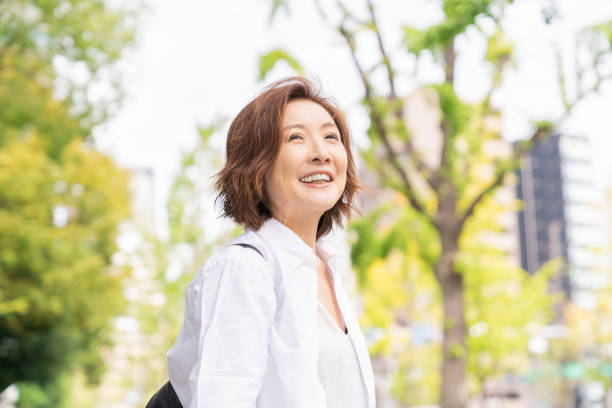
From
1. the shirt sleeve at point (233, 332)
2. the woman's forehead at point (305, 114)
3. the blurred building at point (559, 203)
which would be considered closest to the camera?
the shirt sleeve at point (233, 332)

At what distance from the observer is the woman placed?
4.42 feet

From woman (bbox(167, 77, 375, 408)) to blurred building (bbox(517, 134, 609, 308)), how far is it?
72.2 m

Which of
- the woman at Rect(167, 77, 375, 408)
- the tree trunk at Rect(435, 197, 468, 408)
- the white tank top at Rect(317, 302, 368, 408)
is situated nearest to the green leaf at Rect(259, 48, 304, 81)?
the tree trunk at Rect(435, 197, 468, 408)

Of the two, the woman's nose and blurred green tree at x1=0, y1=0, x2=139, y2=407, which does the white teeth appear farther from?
blurred green tree at x1=0, y1=0, x2=139, y2=407

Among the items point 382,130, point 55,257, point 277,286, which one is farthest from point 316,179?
point 55,257

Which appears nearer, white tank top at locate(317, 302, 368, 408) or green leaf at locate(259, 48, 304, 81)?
white tank top at locate(317, 302, 368, 408)

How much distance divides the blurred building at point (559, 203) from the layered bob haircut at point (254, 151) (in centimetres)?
7221

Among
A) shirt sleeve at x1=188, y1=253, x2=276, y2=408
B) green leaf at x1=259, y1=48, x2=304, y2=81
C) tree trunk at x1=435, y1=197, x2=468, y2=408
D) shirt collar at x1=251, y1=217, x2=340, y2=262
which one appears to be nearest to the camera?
shirt sleeve at x1=188, y1=253, x2=276, y2=408

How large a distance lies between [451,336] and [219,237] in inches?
333

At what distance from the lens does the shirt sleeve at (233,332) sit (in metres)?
1.30

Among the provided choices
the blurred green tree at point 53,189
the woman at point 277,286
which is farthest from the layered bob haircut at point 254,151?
the blurred green tree at point 53,189

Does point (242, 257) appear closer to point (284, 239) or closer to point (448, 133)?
point (284, 239)

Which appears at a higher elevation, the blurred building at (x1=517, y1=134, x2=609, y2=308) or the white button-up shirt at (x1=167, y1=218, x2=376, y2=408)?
the blurred building at (x1=517, y1=134, x2=609, y2=308)

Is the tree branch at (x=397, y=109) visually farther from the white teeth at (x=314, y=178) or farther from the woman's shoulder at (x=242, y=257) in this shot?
the woman's shoulder at (x=242, y=257)
